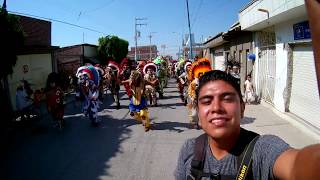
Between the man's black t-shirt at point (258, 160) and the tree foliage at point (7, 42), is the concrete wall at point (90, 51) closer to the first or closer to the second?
the tree foliage at point (7, 42)

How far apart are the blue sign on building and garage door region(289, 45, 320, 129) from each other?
1.01 feet

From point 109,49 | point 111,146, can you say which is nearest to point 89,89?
point 111,146

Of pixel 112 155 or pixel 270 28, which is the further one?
pixel 270 28

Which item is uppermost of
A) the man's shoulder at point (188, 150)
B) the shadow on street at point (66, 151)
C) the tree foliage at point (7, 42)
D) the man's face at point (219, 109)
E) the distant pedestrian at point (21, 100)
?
the tree foliage at point (7, 42)

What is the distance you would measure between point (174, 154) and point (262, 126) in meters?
3.40

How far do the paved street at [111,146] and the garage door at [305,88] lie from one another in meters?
0.52

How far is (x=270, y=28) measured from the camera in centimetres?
1348

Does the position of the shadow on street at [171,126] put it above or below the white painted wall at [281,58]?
below

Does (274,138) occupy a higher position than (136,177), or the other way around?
(274,138)

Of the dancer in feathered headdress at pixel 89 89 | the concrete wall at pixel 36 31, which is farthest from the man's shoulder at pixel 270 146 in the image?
the concrete wall at pixel 36 31

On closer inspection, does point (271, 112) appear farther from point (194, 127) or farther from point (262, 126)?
point (194, 127)

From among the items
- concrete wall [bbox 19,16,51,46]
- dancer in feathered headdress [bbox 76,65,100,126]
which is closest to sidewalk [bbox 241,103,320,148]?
dancer in feathered headdress [bbox 76,65,100,126]

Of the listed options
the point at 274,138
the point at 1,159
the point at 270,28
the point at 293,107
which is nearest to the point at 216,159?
the point at 274,138

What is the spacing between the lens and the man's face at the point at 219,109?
1.85 m
